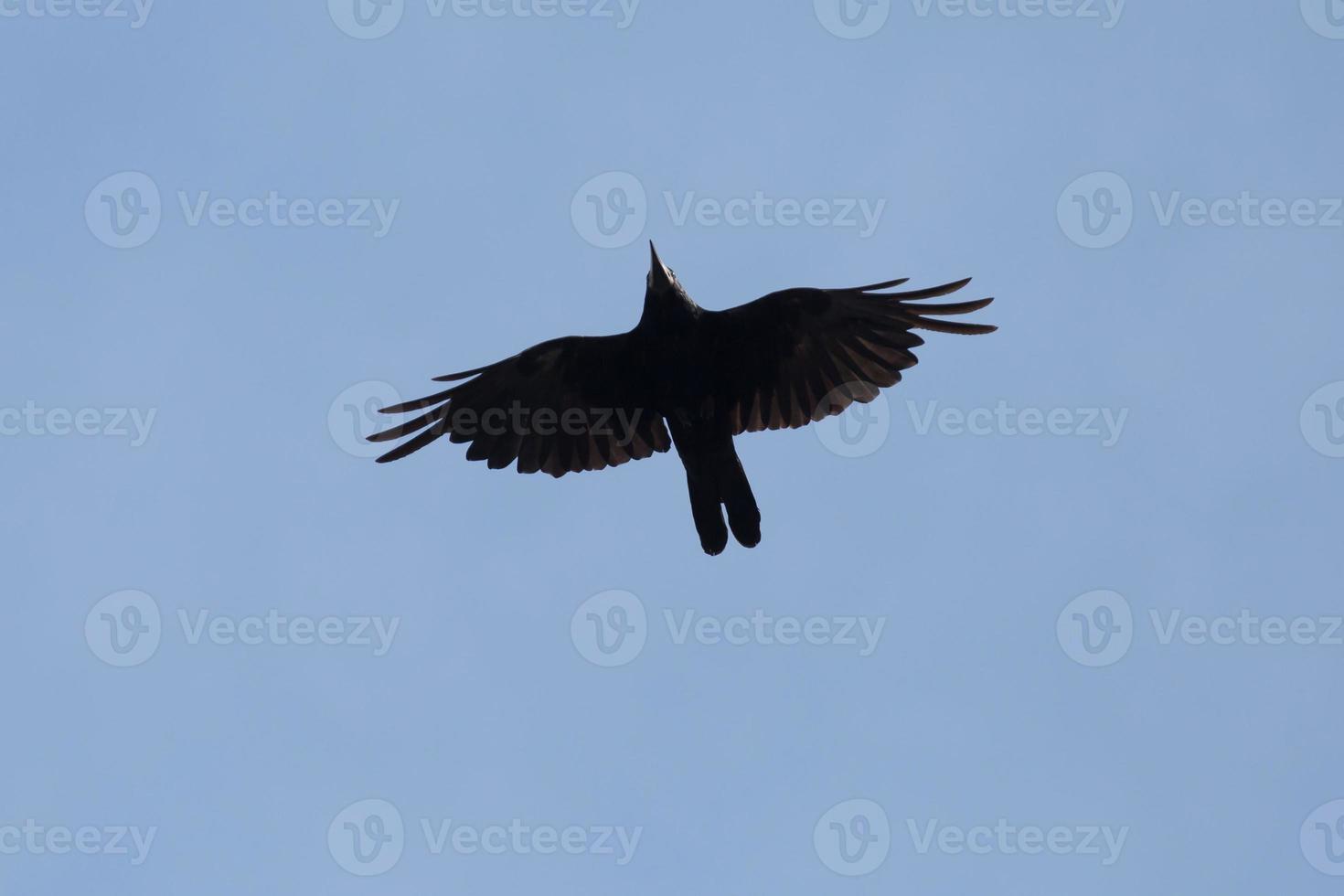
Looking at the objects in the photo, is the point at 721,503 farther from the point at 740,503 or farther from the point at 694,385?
the point at 694,385

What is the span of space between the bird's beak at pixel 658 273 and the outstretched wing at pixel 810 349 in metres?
0.58

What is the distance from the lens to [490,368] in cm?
1441

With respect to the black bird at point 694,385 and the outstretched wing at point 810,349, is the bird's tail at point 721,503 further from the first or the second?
the outstretched wing at point 810,349

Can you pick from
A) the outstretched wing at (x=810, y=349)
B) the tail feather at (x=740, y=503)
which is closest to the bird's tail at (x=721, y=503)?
the tail feather at (x=740, y=503)

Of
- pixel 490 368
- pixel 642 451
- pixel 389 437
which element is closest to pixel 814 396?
pixel 642 451

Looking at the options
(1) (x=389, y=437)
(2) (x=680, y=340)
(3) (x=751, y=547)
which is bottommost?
(3) (x=751, y=547)

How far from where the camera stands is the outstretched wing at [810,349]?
545 inches

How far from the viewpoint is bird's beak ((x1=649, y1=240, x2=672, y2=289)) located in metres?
13.2

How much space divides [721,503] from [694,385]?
42.1 inches

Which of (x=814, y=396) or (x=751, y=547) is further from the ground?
(x=814, y=396)

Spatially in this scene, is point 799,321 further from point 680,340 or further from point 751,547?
point 751,547

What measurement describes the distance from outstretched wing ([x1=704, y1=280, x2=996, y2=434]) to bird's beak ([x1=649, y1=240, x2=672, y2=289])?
1.90 ft

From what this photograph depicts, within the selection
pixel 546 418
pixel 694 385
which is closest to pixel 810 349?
pixel 694 385

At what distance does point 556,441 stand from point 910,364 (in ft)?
10.8
